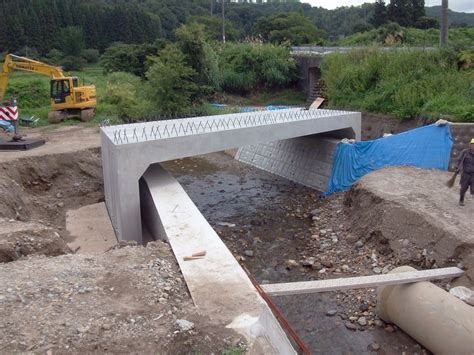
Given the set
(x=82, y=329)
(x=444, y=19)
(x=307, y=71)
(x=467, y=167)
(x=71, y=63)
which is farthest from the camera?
(x=71, y=63)

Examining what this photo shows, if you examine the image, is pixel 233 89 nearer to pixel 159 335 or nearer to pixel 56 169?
pixel 56 169

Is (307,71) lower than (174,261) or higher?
higher

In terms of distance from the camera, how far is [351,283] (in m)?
8.03

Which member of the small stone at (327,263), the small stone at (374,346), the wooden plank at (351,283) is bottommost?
the small stone at (374,346)

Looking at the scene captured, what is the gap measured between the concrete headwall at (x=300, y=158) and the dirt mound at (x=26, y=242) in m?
10.7

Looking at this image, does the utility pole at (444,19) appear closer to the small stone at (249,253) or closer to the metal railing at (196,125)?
the metal railing at (196,125)

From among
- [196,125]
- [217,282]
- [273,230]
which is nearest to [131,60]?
[196,125]

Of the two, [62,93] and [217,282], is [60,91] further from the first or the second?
[217,282]

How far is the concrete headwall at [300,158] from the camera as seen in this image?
58.3ft

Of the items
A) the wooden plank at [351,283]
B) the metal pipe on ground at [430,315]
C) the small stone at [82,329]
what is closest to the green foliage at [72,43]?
the wooden plank at [351,283]

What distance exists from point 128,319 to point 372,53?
22.4 meters

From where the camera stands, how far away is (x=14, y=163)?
15.9 metres

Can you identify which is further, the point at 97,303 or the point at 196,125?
the point at 196,125

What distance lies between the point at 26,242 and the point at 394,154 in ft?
39.6
